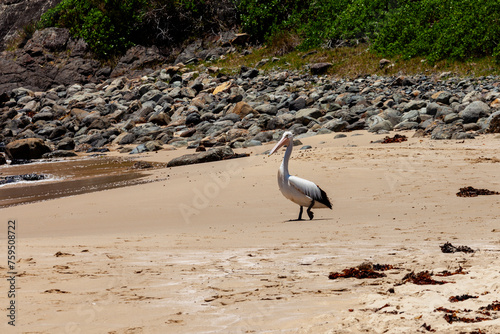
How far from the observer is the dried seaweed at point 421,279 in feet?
12.8

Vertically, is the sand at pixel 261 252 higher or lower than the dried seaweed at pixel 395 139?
higher

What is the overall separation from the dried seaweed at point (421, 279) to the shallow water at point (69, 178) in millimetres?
8055

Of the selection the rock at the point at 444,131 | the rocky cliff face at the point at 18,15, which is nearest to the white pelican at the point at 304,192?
the rock at the point at 444,131

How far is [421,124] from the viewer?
47.9ft

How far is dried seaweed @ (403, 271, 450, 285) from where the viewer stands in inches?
154

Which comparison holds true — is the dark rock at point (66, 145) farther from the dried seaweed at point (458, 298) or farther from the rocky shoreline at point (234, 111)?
the dried seaweed at point (458, 298)

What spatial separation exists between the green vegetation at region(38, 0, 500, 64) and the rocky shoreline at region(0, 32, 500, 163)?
2657mm

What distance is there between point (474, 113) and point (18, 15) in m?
38.0

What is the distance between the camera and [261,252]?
5.25m

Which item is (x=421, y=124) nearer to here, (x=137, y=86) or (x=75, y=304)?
(x=75, y=304)

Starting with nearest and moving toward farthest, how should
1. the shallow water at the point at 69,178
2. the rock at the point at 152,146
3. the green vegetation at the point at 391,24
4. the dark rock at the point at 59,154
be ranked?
the shallow water at the point at 69,178
the rock at the point at 152,146
the dark rock at the point at 59,154
the green vegetation at the point at 391,24

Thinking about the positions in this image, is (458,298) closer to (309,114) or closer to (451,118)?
(451,118)

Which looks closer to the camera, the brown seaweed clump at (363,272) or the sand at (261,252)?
the sand at (261,252)

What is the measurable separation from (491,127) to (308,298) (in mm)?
10872
